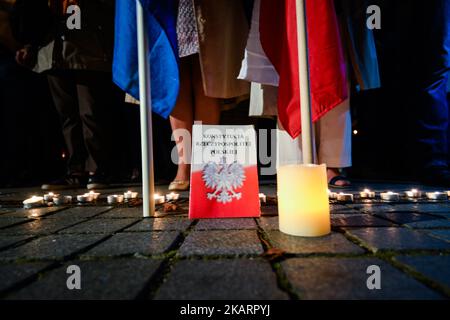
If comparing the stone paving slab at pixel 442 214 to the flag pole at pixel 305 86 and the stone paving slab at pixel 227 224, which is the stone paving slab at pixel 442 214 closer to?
the flag pole at pixel 305 86

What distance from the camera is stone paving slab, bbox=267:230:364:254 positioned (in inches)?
32.1

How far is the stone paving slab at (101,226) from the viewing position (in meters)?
1.12

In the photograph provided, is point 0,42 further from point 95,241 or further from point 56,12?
point 95,241

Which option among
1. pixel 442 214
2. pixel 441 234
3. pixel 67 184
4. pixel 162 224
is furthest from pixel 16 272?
pixel 67 184

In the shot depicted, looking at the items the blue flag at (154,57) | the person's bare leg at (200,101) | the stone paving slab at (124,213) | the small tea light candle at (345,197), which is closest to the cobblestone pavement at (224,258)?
the stone paving slab at (124,213)

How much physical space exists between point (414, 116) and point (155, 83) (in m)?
2.65

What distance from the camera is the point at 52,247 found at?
3.01ft

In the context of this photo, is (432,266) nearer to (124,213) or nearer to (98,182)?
(124,213)

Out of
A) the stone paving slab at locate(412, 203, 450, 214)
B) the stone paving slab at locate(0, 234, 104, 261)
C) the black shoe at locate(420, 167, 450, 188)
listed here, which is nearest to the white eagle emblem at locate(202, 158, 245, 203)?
the stone paving slab at locate(0, 234, 104, 261)

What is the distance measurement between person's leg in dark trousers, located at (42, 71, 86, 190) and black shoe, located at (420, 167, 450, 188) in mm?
3551

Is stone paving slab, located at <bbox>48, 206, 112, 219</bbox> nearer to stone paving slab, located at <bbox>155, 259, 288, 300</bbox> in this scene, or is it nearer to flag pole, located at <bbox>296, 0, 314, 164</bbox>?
stone paving slab, located at <bbox>155, 259, 288, 300</bbox>

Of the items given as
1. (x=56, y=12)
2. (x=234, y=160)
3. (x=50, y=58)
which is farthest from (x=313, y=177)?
(x=56, y=12)

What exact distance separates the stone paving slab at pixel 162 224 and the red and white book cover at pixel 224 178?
0.08 meters

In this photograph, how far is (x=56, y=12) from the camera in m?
2.64
